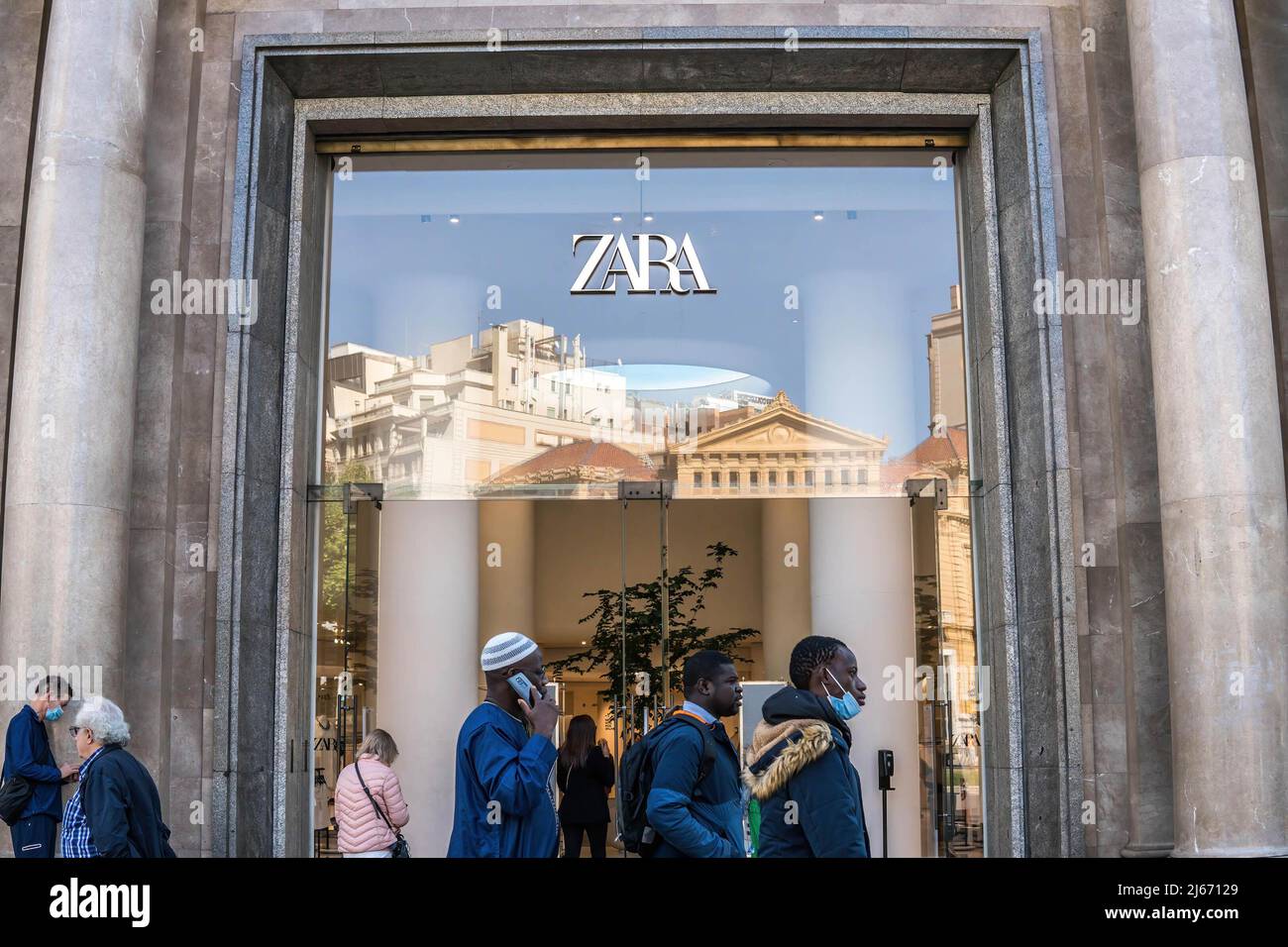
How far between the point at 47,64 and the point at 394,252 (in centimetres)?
320

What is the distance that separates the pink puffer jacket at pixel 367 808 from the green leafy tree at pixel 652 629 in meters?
2.67

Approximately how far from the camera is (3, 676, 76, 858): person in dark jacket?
8.26 meters

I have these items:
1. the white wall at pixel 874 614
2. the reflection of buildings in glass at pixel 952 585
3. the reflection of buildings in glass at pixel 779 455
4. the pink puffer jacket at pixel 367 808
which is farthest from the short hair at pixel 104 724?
the reflection of buildings in glass at pixel 952 585

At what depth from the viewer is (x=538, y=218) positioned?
11867 mm

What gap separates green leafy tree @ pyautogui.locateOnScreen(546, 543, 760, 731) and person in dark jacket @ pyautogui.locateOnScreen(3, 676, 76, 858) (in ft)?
14.2

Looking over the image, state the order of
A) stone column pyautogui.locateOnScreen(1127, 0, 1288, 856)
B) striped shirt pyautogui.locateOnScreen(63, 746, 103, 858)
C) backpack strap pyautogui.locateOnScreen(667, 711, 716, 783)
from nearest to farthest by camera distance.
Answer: backpack strap pyautogui.locateOnScreen(667, 711, 716, 783) → striped shirt pyautogui.locateOnScreen(63, 746, 103, 858) → stone column pyautogui.locateOnScreen(1127, 0, 1288, 856)

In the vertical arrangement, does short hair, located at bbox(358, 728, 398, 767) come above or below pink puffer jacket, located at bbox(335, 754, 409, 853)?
above

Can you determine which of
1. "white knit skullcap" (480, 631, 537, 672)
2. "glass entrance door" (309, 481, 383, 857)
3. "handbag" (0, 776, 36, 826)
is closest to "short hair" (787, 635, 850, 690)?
"white knit skullcap" (480, 631, 537, 672)

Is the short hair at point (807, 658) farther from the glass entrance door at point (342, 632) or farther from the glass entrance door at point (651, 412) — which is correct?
the glass entrance door at point (342, 632)

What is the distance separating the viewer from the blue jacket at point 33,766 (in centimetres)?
827

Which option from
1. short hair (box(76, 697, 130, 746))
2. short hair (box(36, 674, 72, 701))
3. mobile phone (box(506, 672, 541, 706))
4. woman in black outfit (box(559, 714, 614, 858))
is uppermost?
mobile phone (box(506, 672, 541, 706))

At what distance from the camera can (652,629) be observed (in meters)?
11.7

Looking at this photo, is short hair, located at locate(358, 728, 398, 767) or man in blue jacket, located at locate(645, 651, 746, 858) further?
short hair, located at locate(358, 728, 398, 767)

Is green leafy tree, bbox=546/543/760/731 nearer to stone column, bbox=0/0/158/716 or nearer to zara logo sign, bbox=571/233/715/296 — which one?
zara logo sign, bbox=571/233/715/296
